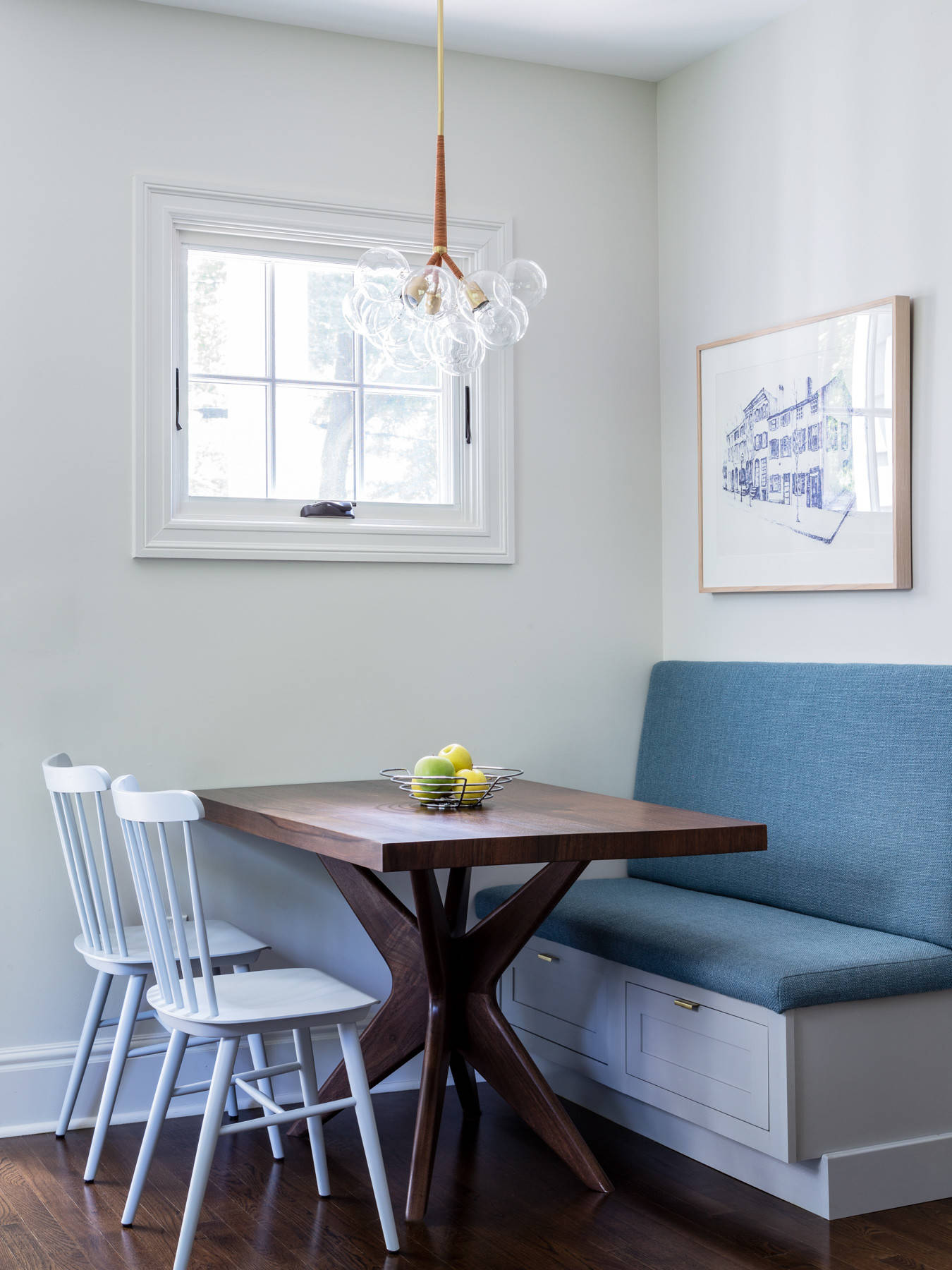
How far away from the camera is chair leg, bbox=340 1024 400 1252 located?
90.4 inches

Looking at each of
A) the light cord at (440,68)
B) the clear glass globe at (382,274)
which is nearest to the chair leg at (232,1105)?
the clear glass globe at (382,274)

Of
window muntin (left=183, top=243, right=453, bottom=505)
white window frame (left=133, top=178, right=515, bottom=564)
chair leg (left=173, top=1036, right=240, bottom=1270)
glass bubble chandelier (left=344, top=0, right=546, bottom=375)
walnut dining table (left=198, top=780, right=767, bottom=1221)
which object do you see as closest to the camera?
chair leg (left=173, top=1036, right=240, bottom=1270)

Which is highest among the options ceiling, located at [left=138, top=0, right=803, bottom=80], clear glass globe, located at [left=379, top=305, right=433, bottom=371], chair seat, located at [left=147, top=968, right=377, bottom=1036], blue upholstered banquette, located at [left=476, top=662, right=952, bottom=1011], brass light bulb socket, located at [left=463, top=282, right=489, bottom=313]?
ceiling, located at [left=138, top=0, right=803, bottom=80]

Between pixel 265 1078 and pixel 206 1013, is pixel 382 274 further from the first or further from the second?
pixel 265 1078

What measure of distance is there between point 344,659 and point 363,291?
117 centimetres

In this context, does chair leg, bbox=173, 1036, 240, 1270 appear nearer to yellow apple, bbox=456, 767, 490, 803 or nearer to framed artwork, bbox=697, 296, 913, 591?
yellow apple, bbox=456, 767, 490, 803

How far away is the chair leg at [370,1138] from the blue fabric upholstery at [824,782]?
0.82 meters

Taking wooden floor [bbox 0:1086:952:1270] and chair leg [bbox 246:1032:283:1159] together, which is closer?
wooden floor [bbox 0:1086:952:1270]

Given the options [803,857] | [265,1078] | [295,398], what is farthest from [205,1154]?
[295,398]

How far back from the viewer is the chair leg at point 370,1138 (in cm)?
229

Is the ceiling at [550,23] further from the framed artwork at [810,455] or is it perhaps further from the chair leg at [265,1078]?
the chair leg at [265,1078]

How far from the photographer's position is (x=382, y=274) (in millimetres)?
2428

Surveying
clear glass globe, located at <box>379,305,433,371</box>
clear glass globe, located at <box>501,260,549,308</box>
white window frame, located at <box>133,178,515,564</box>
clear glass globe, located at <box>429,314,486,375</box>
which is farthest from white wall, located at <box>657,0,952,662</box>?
clear glass globe, located at <box>379,305,433,371</box>

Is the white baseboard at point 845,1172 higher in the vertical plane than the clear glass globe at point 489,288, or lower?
lower
